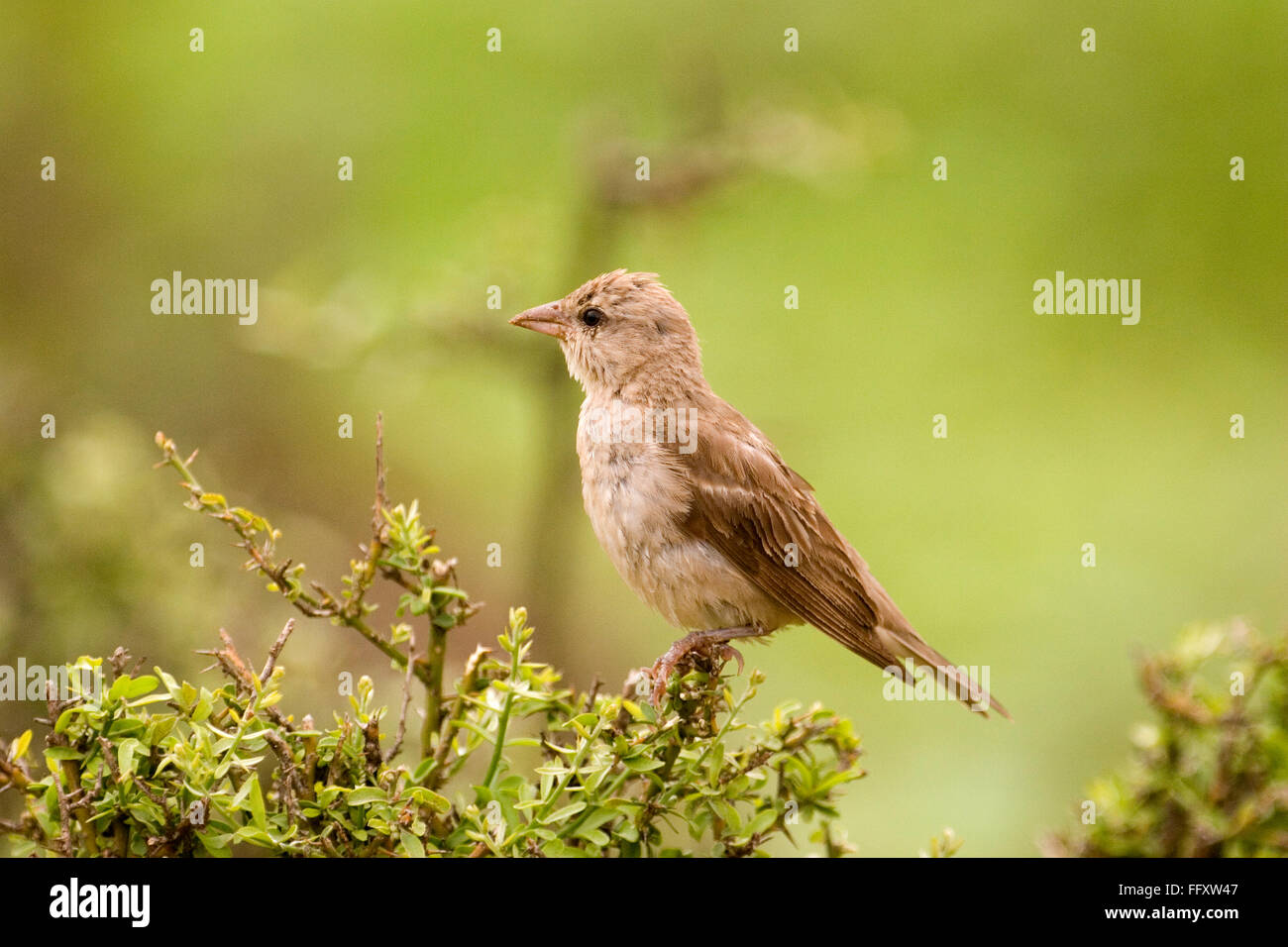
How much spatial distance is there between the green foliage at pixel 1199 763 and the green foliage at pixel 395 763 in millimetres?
748

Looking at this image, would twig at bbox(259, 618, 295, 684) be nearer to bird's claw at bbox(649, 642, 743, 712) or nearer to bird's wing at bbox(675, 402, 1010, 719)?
bird's claw at bbox(649, 642, 743, 712)

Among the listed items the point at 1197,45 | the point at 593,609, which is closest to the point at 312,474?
the point at 593,609

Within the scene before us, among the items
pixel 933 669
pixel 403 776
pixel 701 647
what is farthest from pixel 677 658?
pixel 403 776

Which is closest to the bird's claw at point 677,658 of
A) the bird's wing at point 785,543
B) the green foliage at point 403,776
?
the bird's wing at point 785,543

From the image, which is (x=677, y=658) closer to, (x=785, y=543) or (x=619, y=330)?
(x=785, y=543)

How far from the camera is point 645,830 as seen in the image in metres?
2.04

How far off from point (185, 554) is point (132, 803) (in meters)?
1.74

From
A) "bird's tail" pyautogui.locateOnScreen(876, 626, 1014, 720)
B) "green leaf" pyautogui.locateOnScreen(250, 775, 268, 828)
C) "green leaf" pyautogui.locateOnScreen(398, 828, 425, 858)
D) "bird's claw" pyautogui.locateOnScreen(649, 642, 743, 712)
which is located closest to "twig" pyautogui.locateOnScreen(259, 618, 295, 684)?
"green leaf" pyautogui.locateOnScreen(250, 775, 268, 828)

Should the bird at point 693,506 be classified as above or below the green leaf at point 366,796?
above

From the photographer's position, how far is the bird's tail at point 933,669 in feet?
10.4

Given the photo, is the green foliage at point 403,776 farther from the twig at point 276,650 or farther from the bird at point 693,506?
the bird at point 693,506

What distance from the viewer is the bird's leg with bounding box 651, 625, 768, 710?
8.90ft

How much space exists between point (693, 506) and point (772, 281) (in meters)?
4.65

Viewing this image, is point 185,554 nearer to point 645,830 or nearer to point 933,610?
point 645,830
